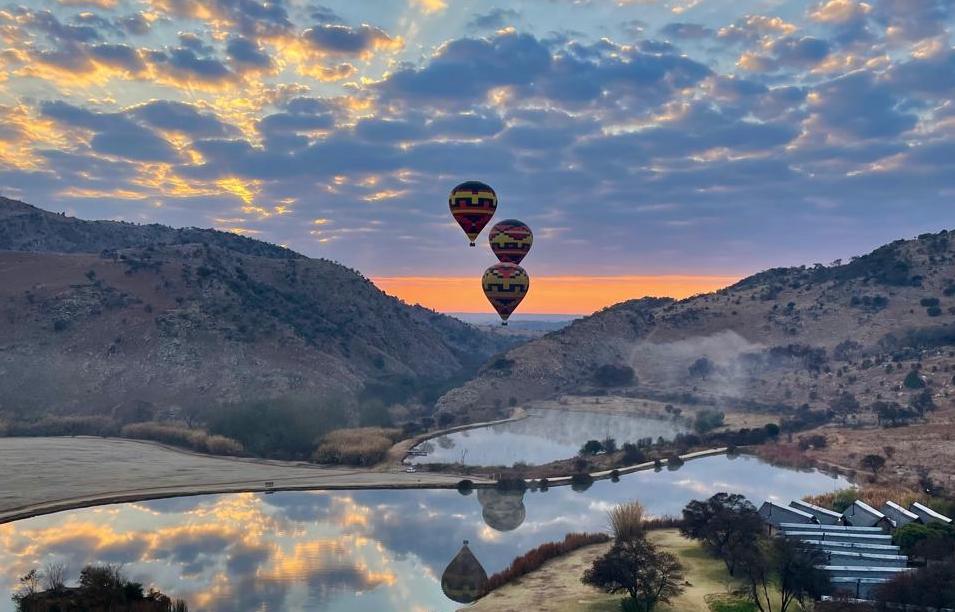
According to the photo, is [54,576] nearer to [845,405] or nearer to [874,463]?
[874,463]

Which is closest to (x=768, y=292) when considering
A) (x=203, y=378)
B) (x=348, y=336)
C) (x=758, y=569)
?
(x=348, y=336)

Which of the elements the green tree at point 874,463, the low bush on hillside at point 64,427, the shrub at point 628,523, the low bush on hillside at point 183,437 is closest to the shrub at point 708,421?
the green tree at point 874,463

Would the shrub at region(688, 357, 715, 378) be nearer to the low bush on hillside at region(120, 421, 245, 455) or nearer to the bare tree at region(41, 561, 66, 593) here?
the low bush on hillside at region(120, 421, 245, 455)

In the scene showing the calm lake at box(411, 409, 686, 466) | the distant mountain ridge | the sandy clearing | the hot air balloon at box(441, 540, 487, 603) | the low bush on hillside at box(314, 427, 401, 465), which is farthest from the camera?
the distant mountain ridge

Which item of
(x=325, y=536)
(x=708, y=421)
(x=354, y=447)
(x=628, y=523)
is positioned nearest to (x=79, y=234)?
(x=354, y=447)

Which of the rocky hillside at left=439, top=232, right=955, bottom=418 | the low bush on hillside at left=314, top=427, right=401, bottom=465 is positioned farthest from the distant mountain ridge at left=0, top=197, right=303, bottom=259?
the low bush on hillside at left=314, top=427, right=401, bottom=465

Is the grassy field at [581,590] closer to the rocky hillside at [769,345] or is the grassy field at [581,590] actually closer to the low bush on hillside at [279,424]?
the low bush on hillside at [279,424]

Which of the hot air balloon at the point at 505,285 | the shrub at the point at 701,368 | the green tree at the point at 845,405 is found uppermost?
the hot air balloon at the point at 505,285
